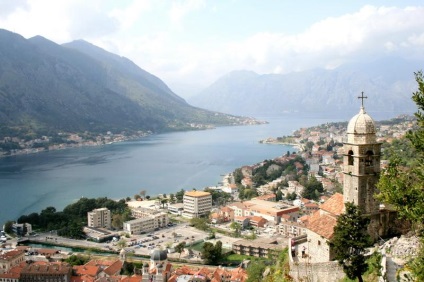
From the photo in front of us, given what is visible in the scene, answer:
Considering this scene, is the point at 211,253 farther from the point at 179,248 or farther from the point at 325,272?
the point at 325,272

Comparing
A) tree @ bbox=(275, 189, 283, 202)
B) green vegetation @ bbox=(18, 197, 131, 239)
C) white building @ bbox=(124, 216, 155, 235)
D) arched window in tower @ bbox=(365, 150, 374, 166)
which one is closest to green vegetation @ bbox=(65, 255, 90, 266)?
green vegetation @ bbox=(18, 197, 131, 239)

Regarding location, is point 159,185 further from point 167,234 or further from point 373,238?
point 373,238

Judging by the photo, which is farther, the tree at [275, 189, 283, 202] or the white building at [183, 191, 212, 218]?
the tree at [275, 189, 283, 202]

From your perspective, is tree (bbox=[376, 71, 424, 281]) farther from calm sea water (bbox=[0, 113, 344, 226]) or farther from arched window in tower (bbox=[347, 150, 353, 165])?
calm sea water (bbox=[0, 113, 344, 226])

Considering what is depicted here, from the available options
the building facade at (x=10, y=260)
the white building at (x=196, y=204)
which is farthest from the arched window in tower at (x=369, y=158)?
the white building at (x=196, y=204)

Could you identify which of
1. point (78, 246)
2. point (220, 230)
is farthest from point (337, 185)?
point (78, 246)

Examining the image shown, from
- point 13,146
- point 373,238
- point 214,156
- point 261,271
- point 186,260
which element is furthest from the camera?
point 13,146
